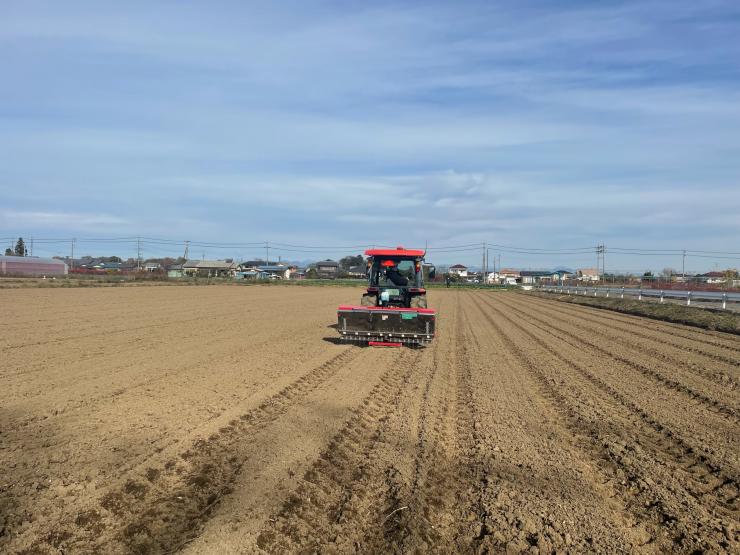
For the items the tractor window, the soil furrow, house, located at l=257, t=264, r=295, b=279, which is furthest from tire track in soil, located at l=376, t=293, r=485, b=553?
house, located at l=257, t=264, r=295, b=279

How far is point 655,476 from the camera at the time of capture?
17.9ft

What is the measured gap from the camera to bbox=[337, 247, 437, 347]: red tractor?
14094 millimetres

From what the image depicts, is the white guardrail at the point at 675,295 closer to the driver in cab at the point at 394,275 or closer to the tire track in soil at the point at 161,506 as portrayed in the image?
the driver in cab at the point at 394,275

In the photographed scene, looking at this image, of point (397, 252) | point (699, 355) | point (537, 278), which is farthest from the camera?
point (537, 278)

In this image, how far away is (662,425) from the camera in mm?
7285

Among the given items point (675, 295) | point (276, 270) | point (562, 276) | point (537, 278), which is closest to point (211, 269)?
point (276, 270)

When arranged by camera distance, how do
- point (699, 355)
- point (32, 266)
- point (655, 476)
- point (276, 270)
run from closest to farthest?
point (655, 476)
point (699, 355)
point (32, 266)
point (276, 270)

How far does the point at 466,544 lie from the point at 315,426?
3.02 m

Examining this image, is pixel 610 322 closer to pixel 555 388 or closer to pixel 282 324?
pixel 282 324

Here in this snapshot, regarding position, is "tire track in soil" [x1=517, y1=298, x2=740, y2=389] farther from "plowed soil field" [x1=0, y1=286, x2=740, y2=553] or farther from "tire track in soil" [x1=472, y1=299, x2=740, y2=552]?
"tire track in soil" [x1=472, y1=299, x2=740, y2=552]

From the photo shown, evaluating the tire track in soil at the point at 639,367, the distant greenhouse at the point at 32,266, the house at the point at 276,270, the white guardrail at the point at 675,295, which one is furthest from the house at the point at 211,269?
the tire track in soil at the point at 639,367

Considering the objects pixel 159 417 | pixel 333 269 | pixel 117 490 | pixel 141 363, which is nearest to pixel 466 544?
pixel 117 490

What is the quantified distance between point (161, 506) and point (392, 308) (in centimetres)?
1004

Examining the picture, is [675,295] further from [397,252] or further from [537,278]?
[537,278]
